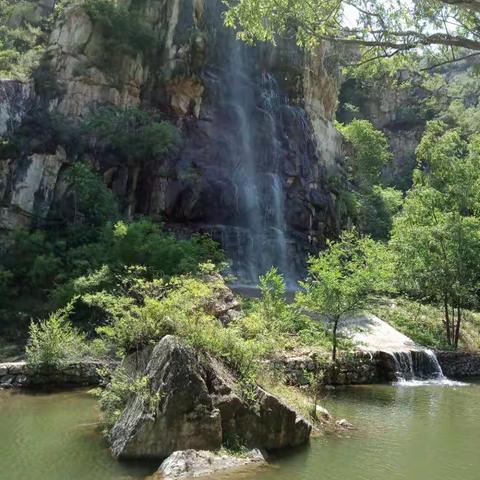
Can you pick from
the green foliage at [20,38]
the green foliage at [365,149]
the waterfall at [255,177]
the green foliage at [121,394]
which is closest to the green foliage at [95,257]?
the waterfall at [255,177]

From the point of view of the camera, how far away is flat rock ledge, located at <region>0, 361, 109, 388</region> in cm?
1450

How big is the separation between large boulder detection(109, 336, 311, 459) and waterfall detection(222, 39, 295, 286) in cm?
1918

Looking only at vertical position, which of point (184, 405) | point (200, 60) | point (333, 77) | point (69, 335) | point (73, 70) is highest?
point (333, 77)

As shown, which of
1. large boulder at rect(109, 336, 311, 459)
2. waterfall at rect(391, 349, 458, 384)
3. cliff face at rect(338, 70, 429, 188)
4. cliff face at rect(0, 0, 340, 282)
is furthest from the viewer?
cliff face at rect(338, 70, 429, 188)

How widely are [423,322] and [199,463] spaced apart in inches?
673

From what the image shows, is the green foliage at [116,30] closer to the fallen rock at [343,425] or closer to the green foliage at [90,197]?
the green foliage at [90,197]

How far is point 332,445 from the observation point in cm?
1012

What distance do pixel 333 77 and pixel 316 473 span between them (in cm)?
4074

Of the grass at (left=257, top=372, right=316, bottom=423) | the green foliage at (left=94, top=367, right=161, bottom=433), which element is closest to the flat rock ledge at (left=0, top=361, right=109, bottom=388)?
the green foliage at (left=94, top=367, right=161, bottom=433)

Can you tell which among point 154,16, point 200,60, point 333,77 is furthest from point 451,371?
point 333,77

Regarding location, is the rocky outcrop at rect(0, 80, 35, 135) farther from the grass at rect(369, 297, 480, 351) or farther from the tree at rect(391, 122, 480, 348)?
the grass at rect(369, 297, 480, 351)

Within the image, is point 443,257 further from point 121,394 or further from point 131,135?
point 131,135

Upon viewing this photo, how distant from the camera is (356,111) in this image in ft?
210

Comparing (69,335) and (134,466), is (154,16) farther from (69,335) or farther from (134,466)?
(134,466)
